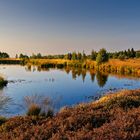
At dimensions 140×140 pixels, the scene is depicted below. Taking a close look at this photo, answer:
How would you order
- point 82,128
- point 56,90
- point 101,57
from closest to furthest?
point 82,128
point 56,90
point 101,57

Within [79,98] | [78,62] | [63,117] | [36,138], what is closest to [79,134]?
[36,138]

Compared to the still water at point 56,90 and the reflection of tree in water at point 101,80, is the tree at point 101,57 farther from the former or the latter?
the still water at point 56,90

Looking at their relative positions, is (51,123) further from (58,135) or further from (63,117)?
(58,135)

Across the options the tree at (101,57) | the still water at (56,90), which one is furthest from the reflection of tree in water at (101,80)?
the tree at (101,57)

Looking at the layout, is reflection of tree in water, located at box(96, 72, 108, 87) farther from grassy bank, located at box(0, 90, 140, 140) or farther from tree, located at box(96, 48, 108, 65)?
grassy bank, located at box(0, 90, 140, 140)

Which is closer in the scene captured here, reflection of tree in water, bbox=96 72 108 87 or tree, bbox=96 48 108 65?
reflection of tree in water, bbox=96 72 108 87

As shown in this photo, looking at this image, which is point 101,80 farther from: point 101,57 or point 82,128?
point 82,128

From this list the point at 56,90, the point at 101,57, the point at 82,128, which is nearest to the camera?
the point at 82,128

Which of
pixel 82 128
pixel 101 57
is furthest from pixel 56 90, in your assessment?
pixel 101 57

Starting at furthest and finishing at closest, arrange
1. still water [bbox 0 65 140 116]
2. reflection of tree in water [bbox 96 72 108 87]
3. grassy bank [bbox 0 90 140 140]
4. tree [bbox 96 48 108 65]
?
1. tree [bbox 96 48 108 65]
2. reflection of tree in water [bbox 96 72 108 87]
3. still water [bbox 0 65 140 116]
4. grassy bank [bbox 0 90 140 140]

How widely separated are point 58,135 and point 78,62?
109583 millimetres

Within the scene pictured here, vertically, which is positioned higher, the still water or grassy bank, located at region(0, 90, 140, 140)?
grassy bank, located at region(0, 90, 140, 140)

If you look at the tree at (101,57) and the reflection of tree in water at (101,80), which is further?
the tree at (101,57)

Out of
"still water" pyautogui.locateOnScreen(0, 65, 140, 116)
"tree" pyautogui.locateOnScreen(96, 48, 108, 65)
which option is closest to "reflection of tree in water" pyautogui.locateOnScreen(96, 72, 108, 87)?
"still water" pyautogui.locateOnScreen(0, 65, 140, 116)
